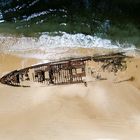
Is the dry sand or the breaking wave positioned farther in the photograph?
the breaking wave

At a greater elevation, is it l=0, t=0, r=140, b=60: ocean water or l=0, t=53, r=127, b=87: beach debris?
l=0, t=0, r=140, b=60: ocean water

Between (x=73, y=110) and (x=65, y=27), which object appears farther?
(x=65, y=27)

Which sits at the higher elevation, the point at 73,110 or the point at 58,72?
the point at 58,72

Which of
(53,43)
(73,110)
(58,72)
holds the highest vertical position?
(53,43)

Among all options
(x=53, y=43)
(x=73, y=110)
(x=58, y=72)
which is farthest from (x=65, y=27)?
(x=73, y=110)

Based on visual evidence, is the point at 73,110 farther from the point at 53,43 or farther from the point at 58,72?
the point at 53,43

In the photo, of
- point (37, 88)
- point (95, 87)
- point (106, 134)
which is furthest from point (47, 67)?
point (106, 134)
